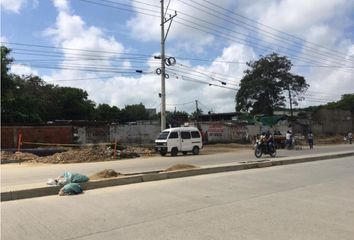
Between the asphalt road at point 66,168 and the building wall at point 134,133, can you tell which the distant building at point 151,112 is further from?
the asphalt road at point 66,168

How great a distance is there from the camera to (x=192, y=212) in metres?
9.15

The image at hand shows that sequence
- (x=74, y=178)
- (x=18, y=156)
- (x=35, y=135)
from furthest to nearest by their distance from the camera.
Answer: (x=35, y=135) < (x=18, y=156) < (x=74, y=178)

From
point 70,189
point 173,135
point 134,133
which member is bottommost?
point 70,189

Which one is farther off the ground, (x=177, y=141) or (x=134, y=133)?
(x=134, y=133)

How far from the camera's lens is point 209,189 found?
488 inches

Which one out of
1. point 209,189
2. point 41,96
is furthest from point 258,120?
point 209,189

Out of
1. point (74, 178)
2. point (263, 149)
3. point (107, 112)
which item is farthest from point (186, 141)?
point (107, 112)

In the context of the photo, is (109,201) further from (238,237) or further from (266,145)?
(266,145)

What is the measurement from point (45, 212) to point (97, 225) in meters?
1.83

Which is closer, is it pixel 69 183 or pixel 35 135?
pixel 69 183

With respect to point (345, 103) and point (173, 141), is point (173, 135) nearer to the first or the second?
point (173, 141)

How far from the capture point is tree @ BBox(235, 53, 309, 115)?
242 feet

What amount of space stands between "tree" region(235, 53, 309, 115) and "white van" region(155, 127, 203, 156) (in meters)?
41.3

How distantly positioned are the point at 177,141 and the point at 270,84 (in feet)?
143
